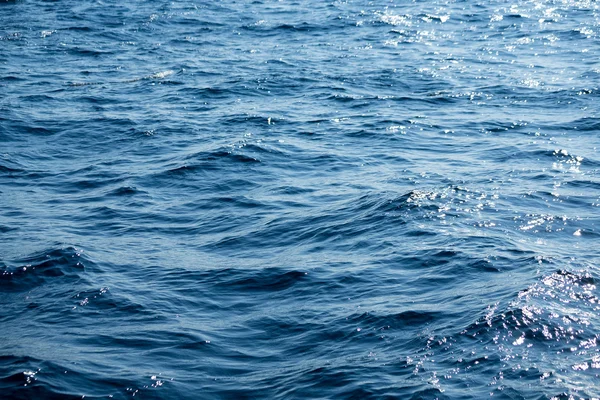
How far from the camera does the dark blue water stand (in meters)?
12.0

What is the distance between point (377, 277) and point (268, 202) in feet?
14.3

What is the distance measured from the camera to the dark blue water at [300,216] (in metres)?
12.0

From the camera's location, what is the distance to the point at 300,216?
1764 centimetres

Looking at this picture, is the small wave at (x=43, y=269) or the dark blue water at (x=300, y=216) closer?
the dark blue water at (x=300, y=216)

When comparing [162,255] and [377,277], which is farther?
[162,255]

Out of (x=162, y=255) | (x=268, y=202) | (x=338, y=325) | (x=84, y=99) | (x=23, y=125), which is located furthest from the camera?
(x=84, y=99)

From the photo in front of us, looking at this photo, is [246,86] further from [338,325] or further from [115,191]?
[338,325]

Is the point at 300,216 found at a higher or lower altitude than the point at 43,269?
lower

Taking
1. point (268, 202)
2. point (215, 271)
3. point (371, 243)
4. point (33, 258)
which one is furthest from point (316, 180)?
point (33, 258)

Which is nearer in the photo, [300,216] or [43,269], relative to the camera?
[43,269]

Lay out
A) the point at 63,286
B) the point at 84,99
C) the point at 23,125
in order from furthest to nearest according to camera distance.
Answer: the point at 84,99 → the point at 23,125 → the point at 63,286

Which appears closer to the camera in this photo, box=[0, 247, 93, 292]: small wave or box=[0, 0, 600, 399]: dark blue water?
box=[0, 0, 600, 399]: dark blue water

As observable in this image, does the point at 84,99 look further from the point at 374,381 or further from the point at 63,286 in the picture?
the point at 374,381

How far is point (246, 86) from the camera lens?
27.2m
